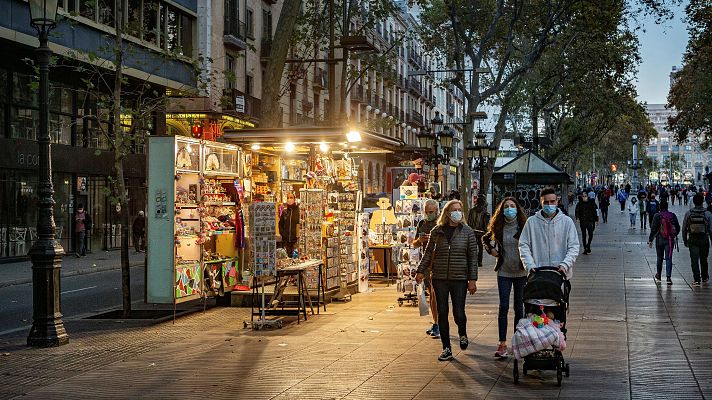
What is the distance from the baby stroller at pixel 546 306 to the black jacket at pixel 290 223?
9136 millimetres

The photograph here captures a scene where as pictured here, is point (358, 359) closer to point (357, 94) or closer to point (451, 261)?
point (451, 261)

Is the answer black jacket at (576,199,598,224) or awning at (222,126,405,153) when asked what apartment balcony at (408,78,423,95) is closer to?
black jacket at (576,199,598,224)

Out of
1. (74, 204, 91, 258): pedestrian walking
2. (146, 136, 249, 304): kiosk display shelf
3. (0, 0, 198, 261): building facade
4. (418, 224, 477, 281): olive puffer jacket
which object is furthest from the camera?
(74, 204, 91, 258): pedestrian walking

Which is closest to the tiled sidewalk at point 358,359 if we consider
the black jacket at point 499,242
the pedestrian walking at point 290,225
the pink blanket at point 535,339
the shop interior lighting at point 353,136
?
the pink blanket at point 535,339

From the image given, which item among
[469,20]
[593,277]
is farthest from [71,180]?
[593,277]

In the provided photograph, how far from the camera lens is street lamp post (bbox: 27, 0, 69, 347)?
11.9m

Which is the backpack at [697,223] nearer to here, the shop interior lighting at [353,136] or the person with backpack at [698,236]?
the person with backpack at [698,236]

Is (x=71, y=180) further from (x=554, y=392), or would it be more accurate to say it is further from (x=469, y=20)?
(x=554, y=392)

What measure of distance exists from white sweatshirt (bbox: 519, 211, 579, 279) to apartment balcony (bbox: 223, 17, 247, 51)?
3154 cm

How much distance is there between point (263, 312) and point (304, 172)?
228 inches

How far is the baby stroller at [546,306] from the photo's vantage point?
921 cm

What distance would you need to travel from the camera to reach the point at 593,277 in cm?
2100

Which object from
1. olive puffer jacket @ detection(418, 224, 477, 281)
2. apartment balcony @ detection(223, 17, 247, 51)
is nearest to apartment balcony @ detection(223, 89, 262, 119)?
apartment balcony @ detection(223, 17, 247, 51)

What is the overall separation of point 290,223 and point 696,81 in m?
33.1
